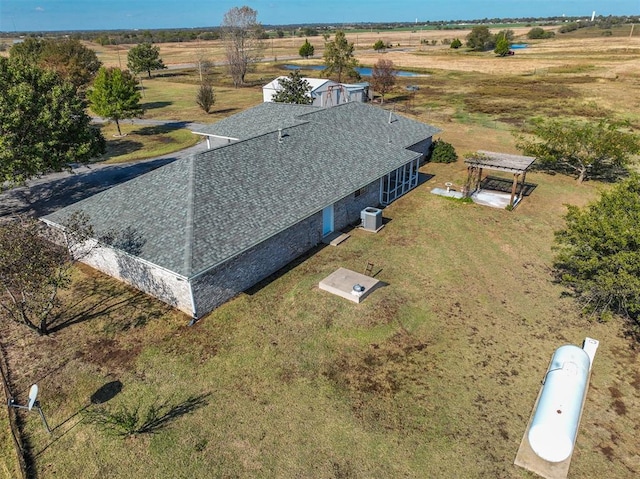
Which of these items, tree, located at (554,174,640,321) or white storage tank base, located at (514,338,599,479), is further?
tree, located at (554,174,640,321)

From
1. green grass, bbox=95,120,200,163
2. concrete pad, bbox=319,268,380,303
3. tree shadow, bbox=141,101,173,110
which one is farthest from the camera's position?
tree shadow, bbox=141,101,173,110

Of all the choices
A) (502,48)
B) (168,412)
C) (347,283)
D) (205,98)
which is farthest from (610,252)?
(502,48)

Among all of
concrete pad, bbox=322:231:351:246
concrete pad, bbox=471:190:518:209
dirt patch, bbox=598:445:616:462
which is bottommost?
dirt patch, bbox=598:445:616:462

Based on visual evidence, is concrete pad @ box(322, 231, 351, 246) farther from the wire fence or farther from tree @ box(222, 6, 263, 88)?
tree @ box(222, 6, 263, 88)

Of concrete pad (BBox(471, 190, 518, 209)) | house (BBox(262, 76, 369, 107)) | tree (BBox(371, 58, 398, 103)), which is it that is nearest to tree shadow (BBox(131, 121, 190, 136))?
house (BBox(262, 76, 369, 107))

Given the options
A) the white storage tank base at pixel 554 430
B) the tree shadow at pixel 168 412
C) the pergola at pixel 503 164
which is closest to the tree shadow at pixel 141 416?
the tree shadow at pixel 168 412

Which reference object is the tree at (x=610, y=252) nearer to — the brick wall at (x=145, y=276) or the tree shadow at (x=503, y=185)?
the tree shadow at (x=503, y=185)

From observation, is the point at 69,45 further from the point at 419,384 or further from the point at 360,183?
the point at 419,384
